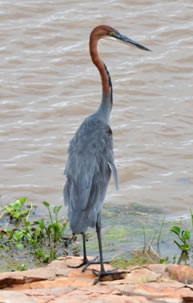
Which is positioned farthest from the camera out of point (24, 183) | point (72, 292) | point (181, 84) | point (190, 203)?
point (181, 84)

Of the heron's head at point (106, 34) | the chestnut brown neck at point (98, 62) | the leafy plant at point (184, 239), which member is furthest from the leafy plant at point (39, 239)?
the heron's head at point (106, 34)

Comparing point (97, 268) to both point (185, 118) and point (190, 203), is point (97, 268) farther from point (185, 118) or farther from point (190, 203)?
point (185, 118)

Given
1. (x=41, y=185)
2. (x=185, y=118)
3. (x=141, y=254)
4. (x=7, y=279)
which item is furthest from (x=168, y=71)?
(x=7, y=279)

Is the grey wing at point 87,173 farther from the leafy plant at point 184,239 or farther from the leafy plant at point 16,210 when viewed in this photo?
the leafy plant at point 16,210

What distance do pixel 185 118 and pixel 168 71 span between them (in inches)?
53.1

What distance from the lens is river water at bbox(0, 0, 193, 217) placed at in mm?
8781

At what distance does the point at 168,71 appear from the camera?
36.8 ft

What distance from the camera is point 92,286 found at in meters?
5.36

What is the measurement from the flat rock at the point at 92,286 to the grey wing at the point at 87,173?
402mm

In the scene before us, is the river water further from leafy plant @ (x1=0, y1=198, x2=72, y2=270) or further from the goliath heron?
the goliath heron

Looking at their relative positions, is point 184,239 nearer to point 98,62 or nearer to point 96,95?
point 98,62

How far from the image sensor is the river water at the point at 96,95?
28.8 ft

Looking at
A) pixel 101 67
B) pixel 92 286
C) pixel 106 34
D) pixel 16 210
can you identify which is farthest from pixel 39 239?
pixel 106 34

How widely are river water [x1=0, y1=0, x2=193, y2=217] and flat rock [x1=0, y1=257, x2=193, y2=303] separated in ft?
8.10
